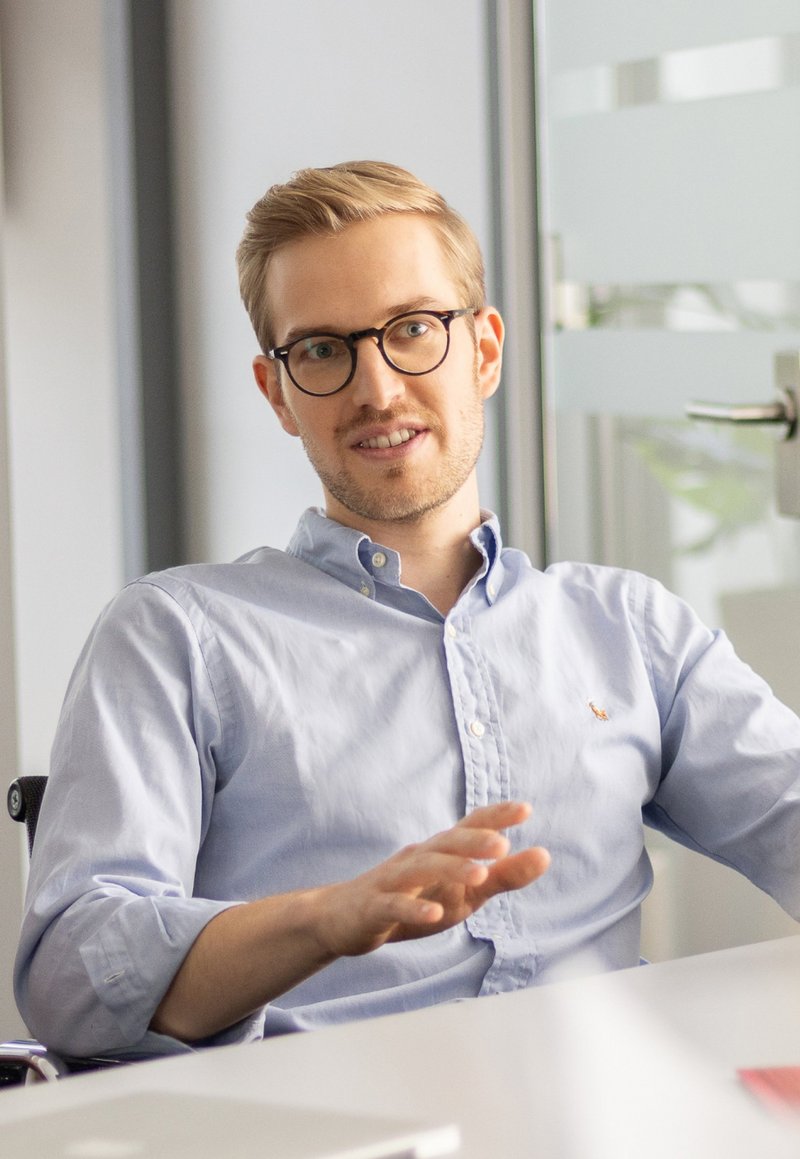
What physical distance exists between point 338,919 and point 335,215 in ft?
2.42

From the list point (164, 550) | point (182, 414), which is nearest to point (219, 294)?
point (182, 414)

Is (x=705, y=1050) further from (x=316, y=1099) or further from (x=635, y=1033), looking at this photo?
(x=316, y=1099)

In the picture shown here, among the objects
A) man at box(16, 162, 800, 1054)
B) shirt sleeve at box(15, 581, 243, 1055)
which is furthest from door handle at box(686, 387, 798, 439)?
shirt sleeve at box(15, 581, 243, 1055)

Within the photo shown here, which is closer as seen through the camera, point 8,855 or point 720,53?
point 720,53

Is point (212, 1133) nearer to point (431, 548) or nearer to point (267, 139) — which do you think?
point (431, 548)

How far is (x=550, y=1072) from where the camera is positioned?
738mm

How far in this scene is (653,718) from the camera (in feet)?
4.76

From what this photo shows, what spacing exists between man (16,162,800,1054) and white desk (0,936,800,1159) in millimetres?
284

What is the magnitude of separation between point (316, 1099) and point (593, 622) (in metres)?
0.86

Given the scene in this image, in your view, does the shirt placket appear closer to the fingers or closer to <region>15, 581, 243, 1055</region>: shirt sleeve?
<region>15, 581, 243, 1055</region>: shirt sleeve

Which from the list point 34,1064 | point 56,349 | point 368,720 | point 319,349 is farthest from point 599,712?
point 56,349

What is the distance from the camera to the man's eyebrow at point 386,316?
144 cm

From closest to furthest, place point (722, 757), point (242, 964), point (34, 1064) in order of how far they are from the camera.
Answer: point (242, 964)
point (34, 1064)
point (722, 757)

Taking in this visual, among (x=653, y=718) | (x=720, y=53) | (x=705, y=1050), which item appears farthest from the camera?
(x=720, y=53)
